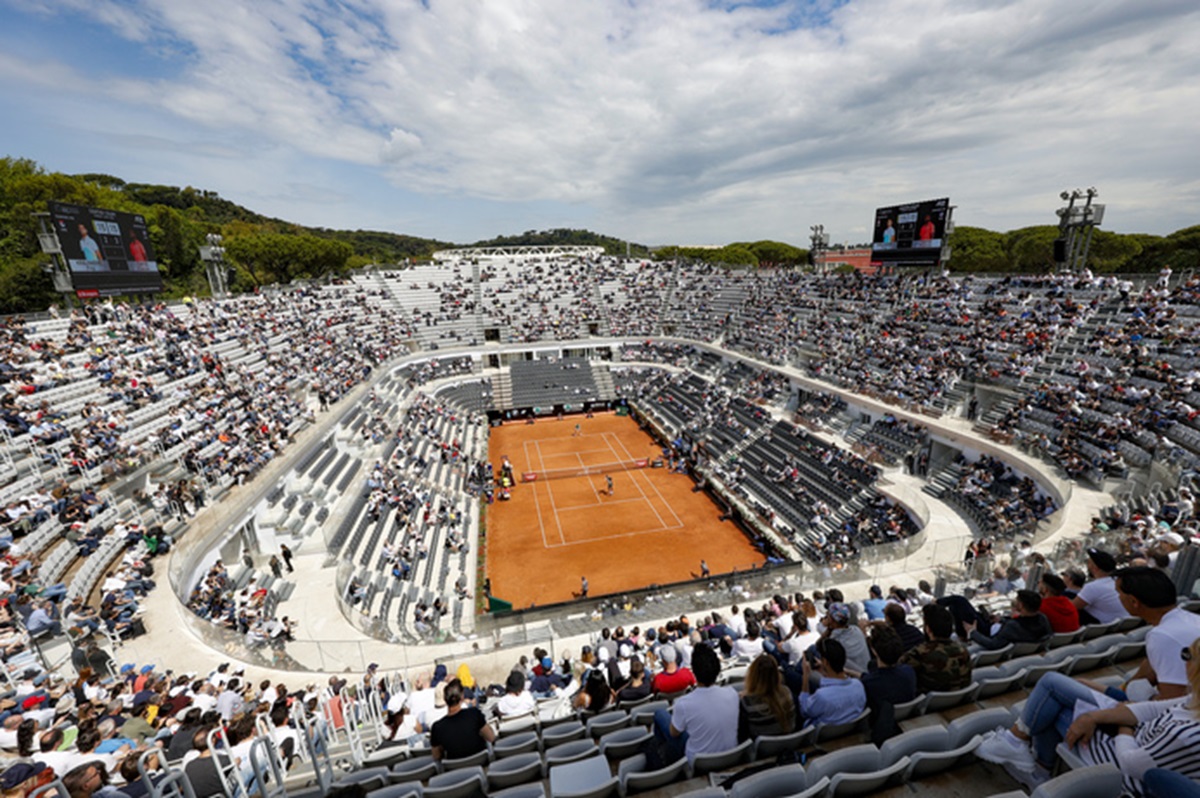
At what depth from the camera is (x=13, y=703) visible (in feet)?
28.2

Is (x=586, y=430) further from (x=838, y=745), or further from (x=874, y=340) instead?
(x=838, y=745)

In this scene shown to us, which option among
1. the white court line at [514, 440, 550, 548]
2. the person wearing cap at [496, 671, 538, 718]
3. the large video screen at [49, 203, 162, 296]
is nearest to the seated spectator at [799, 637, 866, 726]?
the person wearing cap at [496, 671, 538, 718]

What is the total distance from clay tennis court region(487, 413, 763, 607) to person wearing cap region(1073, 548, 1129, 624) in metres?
18.1

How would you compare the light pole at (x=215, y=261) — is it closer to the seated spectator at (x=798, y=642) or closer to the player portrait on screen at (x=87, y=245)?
the player portrait on screen at (x=87, y=245)

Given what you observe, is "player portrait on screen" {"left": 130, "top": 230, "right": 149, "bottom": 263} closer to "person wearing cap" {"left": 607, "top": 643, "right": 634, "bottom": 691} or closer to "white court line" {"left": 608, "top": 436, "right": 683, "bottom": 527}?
"white court line" {"left": 608, "top": 436, "right": 683, "bottom": 527}

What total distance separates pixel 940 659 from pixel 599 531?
79.3ft

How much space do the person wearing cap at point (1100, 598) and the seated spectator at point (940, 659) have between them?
272 cm

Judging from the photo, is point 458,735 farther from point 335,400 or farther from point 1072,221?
point 1072,221

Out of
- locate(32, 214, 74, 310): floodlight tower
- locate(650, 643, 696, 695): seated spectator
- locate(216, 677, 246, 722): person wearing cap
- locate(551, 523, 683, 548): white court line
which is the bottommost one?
locate(551, 523, 683, 548): white court line

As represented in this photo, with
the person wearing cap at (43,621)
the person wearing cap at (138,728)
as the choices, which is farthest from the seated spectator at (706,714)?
the person wearing cap at (43,621)

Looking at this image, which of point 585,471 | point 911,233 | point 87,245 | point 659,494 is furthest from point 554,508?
point 911,233

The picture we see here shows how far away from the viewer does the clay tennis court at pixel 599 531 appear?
2427cm

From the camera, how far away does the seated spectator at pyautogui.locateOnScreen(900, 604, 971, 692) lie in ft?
16.9

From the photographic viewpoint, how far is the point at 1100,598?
6.46 m
